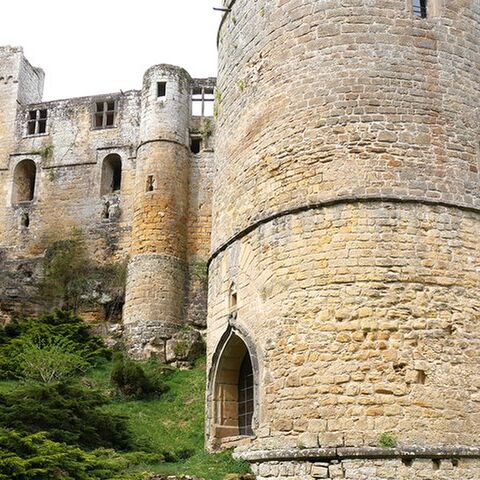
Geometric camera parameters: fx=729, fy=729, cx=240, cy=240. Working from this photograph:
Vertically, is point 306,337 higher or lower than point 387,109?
lower

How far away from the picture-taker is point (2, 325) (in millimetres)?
21375

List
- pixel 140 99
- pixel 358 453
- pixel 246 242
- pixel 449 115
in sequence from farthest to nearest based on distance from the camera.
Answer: pixel 140 99 < pixel 246 242 < pixel 449 115 < pixel 358 453

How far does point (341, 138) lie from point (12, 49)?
23447mm

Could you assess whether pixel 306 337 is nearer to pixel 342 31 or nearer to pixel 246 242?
pixel 246 242

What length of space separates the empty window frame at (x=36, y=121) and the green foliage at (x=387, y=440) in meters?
23.2

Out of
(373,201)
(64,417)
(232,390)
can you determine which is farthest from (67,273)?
(373,201)

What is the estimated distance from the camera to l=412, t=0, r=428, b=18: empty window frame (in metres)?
11.0

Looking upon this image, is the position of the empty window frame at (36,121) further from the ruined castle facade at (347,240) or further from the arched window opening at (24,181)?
the ruined castle facade at (347,240)

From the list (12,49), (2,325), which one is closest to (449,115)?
(2,325)

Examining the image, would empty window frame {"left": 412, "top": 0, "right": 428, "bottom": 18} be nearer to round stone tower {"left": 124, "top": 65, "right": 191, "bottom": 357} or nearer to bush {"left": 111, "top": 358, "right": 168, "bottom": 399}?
bush {"left": 111, "top": 358, "right": 168, "bottom": 399}

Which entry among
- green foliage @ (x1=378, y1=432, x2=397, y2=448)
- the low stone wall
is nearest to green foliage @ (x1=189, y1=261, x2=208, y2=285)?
the low stone wall

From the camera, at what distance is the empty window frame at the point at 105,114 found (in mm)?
27947

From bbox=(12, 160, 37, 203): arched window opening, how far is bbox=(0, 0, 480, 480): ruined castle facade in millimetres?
16914

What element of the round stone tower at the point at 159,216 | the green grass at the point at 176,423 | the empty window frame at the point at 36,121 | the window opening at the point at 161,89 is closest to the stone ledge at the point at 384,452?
the green grass at the point at 176,423
